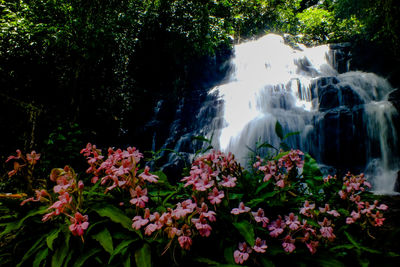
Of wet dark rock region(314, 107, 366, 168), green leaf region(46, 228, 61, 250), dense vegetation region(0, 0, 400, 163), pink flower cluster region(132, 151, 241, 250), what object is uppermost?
dense vegetation region(0, 0, 400, 163)

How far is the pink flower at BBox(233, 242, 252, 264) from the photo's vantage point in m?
0.84

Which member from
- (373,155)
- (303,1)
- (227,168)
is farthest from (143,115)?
(303,1)

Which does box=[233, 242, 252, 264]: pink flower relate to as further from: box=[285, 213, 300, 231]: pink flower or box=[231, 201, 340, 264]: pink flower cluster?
box=[285, 213, 300, 231]: pink flower

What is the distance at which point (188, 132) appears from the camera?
12.2 m

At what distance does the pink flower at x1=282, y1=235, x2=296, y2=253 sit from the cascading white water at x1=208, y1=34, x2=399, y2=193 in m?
5.15

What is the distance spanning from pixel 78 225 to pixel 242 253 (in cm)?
65

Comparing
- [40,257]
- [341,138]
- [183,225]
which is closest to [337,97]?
[341,138]

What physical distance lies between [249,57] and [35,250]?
56.6ft

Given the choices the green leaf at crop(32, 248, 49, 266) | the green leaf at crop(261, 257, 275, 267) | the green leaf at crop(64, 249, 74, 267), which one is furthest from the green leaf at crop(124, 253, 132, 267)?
the green leaf at crop(261, 257, 275, 267)

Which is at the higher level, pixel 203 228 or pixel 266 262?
pixel 203 228

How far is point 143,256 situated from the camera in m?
0.84

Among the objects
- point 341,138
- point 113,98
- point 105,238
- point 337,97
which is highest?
point 113,98

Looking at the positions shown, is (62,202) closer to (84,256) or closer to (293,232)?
(84,256)

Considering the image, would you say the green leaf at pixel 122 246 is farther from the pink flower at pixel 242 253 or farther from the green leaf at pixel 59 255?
the pink flower at pixel 242 253
